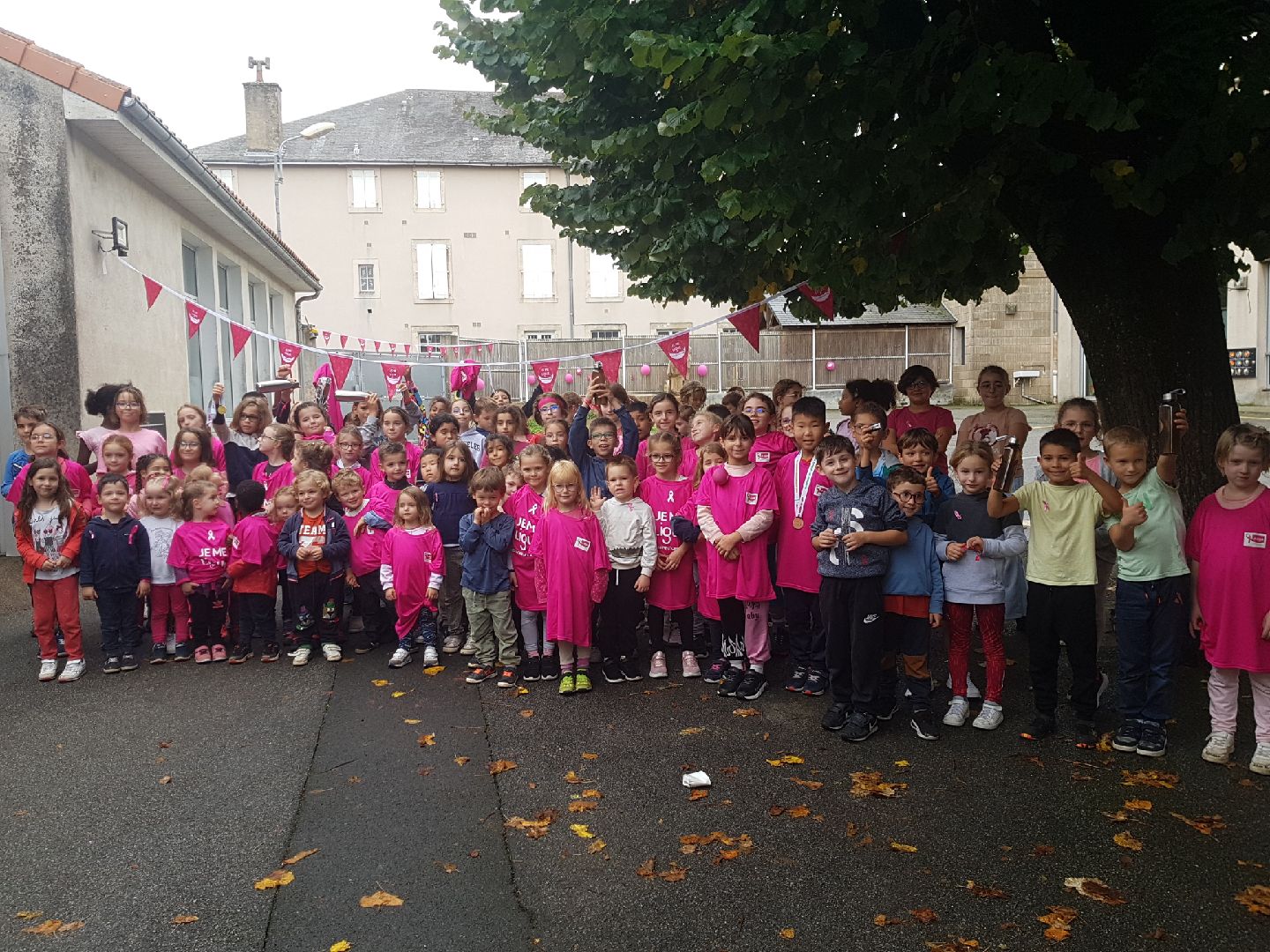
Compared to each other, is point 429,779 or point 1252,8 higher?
point 1252,8

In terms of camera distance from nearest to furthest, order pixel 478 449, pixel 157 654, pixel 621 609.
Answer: pixel 621 609 < pixel 157 654 < pixel 478 449

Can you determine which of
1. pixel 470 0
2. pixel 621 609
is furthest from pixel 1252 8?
pixel 470 0

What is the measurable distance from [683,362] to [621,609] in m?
5.17

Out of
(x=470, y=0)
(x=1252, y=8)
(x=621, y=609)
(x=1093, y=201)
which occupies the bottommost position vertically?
(x=621, y=609)

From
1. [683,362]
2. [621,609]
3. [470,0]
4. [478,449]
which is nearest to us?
[621,609]

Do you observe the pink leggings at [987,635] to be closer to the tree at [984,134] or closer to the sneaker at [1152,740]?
the sneaker at [1152,740]

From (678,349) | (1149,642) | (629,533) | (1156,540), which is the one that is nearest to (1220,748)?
(1149,642)

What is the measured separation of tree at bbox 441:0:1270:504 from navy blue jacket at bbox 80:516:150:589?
159 inches

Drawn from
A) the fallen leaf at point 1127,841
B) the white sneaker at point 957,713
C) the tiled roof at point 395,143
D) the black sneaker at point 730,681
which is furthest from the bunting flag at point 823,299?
the tiled roof at point 395,143

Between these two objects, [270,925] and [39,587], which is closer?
[270,925]

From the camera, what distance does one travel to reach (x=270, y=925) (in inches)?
139

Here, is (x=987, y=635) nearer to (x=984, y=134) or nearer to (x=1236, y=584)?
(x=1236, y=584)

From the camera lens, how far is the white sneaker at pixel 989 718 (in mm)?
5395

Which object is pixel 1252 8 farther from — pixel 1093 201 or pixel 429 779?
pixel 429 779
